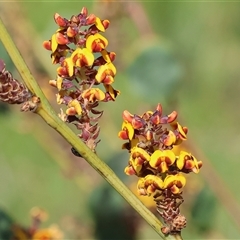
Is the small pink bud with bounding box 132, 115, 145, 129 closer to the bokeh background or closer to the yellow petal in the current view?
the yellow petal

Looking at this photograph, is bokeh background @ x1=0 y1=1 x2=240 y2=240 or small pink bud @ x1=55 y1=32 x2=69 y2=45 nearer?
small pink bud @ x1=55 y1=32 x2=69 y2=45

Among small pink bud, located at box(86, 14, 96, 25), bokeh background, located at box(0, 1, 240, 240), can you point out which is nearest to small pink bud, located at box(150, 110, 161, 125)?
small pink bud, located at box(86, 14, 96, 25)

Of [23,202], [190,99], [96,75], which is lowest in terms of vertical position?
[23,202]

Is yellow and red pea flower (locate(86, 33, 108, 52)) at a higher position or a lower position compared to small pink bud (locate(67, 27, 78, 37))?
lower

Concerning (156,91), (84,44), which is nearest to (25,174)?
(156,91)

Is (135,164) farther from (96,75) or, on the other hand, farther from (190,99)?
(190,99)

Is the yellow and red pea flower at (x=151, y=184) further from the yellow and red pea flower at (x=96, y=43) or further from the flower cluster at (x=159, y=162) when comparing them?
the yellow and red pea flower at (x=96, y=43)

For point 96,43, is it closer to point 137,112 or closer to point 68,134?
point 68,134
